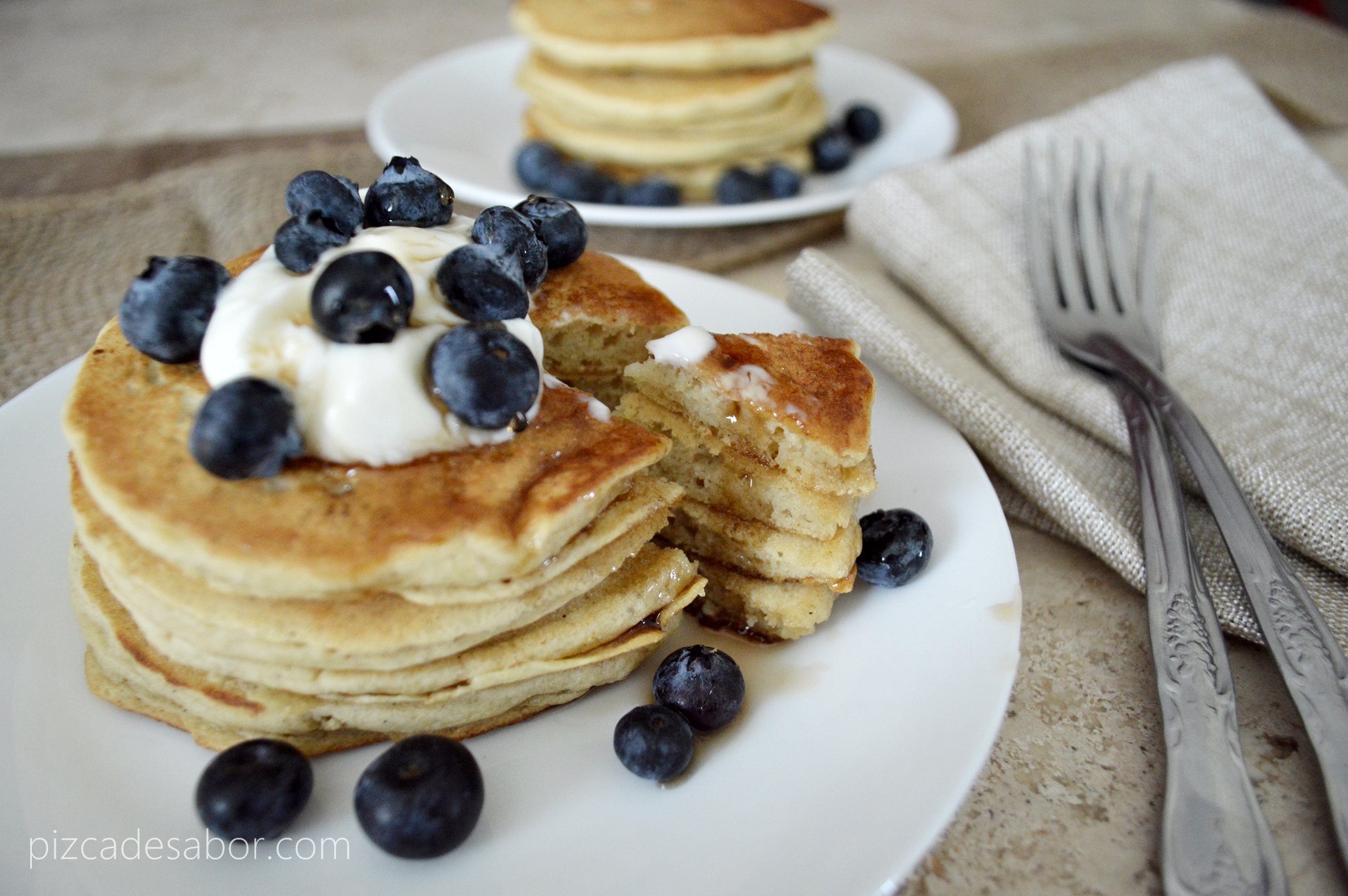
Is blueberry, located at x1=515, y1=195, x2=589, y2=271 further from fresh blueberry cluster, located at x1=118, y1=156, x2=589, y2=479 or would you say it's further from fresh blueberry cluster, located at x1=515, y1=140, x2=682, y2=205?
fresh blueberry cluster, located at x1=515, y1=140, x2=682, y2=205

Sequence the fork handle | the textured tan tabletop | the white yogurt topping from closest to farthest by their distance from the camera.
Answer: the fork handle
the textured tan tabletop
the white yogurt topping

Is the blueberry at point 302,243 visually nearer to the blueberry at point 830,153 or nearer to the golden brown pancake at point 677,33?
the golden brown pancake at point 677,33

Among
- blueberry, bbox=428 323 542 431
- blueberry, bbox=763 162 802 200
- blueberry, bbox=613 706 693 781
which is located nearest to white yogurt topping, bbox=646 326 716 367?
blueberry, bbox=428 323 542 431

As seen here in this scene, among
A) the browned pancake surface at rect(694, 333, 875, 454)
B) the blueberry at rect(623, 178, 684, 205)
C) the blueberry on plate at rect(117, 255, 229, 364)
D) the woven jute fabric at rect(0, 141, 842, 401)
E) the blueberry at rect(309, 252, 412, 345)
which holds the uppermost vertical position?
the blueberry at rect(309, 252, 412, 345)

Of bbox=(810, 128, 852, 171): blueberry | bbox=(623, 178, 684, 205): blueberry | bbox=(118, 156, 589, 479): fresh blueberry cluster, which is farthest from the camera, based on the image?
bbox=(810, 128, 852, 171): blueberry

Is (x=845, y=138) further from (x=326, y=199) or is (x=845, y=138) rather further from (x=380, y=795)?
(x=380, y=795)

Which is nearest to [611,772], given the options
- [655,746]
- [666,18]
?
[655,746]


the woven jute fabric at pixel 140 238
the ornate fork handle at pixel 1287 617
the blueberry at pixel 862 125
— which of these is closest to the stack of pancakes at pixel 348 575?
the ornate fork handle at pixel 1287 617
